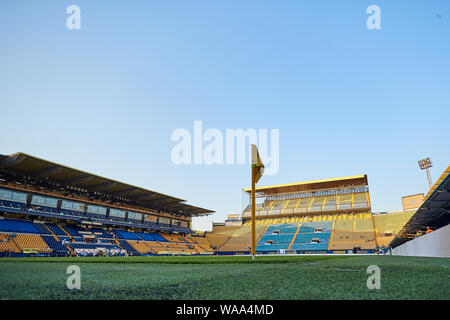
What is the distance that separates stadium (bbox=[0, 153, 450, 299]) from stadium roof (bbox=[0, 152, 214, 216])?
0.12 m

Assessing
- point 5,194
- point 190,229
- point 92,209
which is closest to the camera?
point 5,194

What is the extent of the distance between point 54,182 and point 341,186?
52577mm

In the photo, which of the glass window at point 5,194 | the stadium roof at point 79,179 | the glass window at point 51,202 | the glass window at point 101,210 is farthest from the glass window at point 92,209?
the glass window at point 5,194

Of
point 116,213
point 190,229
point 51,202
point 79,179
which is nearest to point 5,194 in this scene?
point 51,202

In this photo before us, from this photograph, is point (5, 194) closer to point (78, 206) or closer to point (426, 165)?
point (78, 206)

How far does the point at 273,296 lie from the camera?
2.02 metres

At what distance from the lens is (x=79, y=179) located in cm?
3447

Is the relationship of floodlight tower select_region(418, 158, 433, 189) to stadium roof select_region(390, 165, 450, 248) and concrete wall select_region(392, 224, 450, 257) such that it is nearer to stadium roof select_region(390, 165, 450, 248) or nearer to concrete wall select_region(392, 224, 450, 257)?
stadium roof select_region(390, 165, 450, 248)

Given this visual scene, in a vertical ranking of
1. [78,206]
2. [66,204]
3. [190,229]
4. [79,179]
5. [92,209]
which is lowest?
[190,229]

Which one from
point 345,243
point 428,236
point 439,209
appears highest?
point 439,209

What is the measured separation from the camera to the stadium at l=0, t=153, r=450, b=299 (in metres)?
2.38

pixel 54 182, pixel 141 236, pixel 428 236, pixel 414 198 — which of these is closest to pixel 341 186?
pixel 414 198

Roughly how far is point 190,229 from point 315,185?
1147 inches
